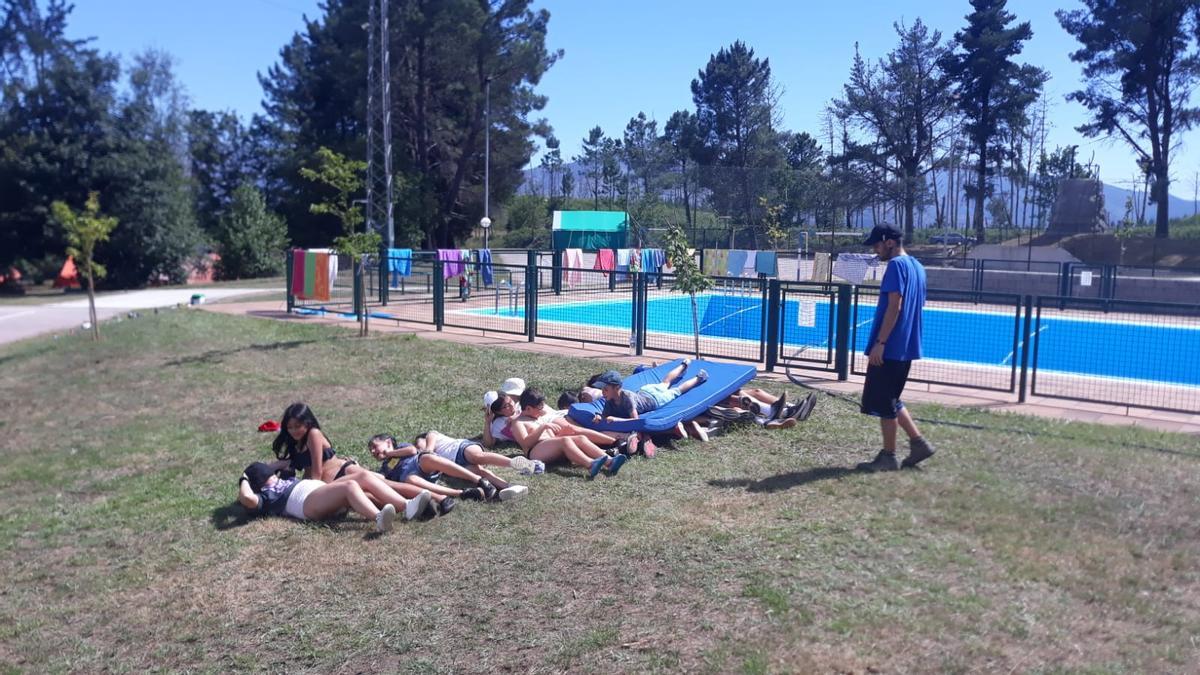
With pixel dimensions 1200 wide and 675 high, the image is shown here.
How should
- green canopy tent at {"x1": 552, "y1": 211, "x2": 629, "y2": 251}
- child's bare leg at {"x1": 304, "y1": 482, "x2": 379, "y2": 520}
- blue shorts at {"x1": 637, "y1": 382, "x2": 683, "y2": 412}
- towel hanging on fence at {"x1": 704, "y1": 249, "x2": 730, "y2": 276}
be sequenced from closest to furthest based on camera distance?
child's bare leg at {"x1": 304, "y1": 482, "x2": 379, "y2": 520}
blue shorts at {"x1": 637, "y1": 382, "x2": 683, "y2": 412}
towel hanging on fence at {"x1": 704, "y1": 249, "x2": 730, "y2": 276}
green canopy tent at {"x1": 552, "y1": 211, "x2": 629, "y2": 251}

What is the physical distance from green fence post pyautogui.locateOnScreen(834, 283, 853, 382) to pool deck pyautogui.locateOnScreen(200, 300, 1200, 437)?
0.14 metres

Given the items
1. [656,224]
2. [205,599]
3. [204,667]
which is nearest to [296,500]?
[205,599]

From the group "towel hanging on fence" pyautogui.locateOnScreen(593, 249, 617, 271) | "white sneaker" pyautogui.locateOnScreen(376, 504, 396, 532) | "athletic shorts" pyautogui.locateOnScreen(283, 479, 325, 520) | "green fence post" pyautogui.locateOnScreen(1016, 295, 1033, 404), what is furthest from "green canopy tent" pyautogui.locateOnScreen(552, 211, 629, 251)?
"white sneaker" pyautogui.locateOnScreen(376, 504, 396, 532)

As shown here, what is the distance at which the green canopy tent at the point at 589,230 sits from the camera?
3005 centimetres

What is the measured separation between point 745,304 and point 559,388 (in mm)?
3181

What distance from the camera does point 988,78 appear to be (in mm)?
42375

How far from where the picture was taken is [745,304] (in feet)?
42.0

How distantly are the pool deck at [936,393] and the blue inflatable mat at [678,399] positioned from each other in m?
1.57

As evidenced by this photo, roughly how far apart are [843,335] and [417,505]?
6.43 m

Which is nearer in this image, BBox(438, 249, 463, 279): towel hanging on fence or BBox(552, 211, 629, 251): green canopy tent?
BBox(438, 249, 463, 279): towel hanging on fence

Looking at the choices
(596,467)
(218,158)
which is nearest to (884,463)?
(596,467)

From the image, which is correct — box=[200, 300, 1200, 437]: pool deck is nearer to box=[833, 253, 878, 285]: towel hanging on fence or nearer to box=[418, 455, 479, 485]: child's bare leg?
box=[418, 455, 479, 485]: child's bare leg

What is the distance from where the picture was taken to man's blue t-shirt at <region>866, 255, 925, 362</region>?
6.66m

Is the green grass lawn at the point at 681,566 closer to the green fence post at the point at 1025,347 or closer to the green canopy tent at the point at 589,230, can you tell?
the green fence post at the point at 1025,347
